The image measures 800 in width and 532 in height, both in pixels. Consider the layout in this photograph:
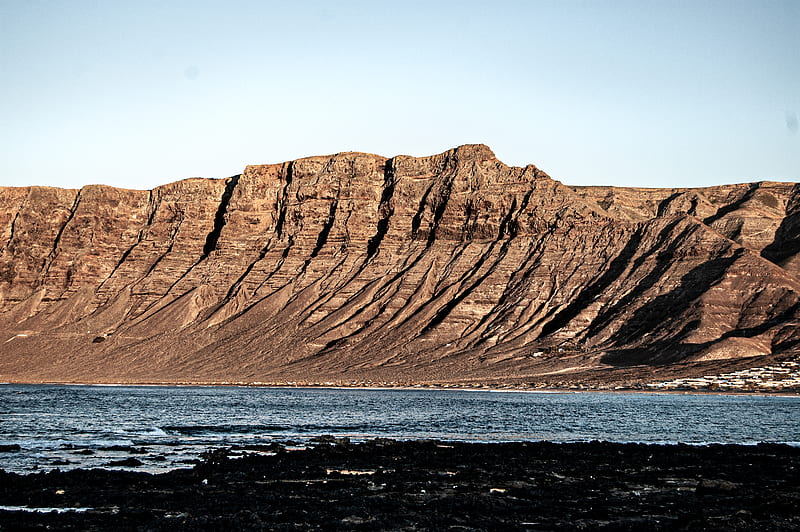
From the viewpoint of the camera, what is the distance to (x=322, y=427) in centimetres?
6397

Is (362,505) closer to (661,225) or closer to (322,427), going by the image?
(322,427)

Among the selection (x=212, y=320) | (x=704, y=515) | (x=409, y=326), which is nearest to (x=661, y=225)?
(x=409, y=326)

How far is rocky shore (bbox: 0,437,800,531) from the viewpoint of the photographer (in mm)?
26516

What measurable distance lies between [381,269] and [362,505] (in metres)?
131

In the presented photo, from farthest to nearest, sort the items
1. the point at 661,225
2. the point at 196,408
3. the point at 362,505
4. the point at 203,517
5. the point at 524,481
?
the point at 661,225
the point at 196,408
the point at 524,481
the point at 362,505
the point at 203,517

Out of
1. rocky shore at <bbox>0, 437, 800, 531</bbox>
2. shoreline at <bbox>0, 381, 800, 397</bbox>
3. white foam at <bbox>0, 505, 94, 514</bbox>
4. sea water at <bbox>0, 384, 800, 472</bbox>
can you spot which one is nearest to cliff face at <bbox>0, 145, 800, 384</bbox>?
shoreline at <bbox>0, 381, 800, 397</bbox>

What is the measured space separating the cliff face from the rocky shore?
251 ft

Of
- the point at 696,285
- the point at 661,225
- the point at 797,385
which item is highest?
the point at 661,225

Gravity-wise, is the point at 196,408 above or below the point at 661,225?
below

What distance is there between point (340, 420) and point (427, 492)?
124 feet

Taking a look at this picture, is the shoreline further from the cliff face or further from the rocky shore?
the rocky shore

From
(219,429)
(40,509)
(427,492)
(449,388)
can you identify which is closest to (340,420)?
(219,429)

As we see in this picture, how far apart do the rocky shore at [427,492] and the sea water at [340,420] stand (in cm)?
629

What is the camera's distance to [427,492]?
32.2m
